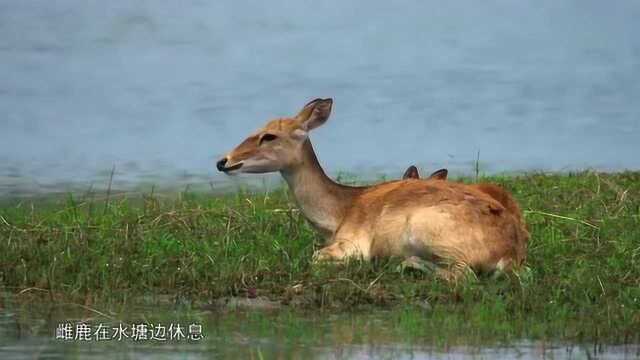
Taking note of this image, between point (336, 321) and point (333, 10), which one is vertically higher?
point (333, 10)

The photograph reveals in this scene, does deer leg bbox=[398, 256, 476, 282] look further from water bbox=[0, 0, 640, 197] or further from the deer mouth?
water bbox=[0, 0, 640, 197]

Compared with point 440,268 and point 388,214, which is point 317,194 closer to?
point 388,214

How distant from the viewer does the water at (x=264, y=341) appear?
10.2 metres

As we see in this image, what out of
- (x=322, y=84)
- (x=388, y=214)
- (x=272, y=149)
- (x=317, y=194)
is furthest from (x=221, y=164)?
(x=322, y=84)

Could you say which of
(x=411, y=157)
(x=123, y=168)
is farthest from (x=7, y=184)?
(x=411, y=157)

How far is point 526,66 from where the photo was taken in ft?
80.2

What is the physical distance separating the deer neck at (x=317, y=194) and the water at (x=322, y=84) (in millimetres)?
3889

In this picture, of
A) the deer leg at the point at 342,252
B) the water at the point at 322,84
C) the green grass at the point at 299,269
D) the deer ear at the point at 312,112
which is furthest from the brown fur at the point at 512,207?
the water at the point at 322,84

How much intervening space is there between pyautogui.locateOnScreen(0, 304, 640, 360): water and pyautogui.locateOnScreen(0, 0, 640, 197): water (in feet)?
19.3

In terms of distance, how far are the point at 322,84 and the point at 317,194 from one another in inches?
361

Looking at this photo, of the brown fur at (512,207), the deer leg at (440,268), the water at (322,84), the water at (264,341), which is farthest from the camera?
the water at (322,84)

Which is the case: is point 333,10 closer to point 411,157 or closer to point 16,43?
point 16,43

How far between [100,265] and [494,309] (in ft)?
8.05

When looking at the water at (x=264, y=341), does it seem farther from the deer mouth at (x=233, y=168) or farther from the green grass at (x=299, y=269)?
the deer mouth at (x=233, y=168)
